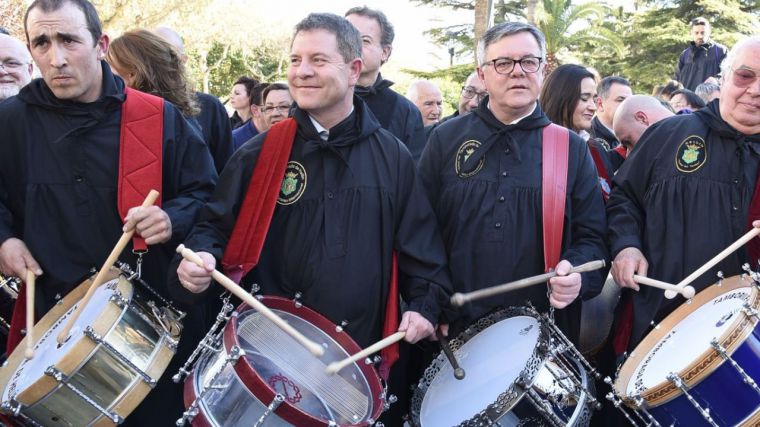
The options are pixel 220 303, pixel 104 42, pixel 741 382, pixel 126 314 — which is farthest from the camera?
pixel 220 303

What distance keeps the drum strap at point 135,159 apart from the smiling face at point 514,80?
1.57 meters

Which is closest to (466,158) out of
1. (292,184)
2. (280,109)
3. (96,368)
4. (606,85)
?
(292,184)

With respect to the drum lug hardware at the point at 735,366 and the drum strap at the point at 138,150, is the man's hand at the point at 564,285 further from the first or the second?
the drum strap at the point at 138,150

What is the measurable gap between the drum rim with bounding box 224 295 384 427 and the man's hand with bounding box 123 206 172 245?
0.55 metres

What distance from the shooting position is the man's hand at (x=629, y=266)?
11.7 feet

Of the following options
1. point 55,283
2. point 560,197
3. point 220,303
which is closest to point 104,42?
point 55,283

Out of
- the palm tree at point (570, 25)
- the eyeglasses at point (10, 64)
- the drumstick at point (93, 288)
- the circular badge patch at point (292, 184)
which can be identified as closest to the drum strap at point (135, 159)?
the drumstick at point (93, 288)

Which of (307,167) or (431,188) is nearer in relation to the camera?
(307,167)

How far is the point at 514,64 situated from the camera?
12.2ft

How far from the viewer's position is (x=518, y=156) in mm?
3656

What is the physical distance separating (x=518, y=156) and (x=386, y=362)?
44.4 inches

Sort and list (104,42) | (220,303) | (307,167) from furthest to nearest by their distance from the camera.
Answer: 1. (220,303)
2. (104,42)
3. (307,167)

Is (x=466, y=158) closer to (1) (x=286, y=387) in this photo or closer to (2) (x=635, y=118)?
(1) (x=286, y=387)

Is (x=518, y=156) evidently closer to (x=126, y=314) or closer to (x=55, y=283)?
(x=126, y=314)
